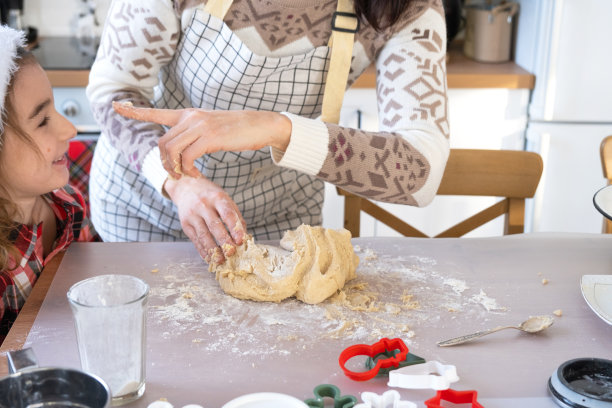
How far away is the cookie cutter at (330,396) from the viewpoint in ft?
2.72

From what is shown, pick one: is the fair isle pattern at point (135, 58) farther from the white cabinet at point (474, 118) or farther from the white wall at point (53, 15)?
the white wall at point (53, 15)

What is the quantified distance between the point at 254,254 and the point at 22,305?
399 mm

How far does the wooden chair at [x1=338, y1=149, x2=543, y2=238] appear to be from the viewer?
65.8 inches

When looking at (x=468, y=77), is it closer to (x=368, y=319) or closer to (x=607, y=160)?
(x=607, y=160)

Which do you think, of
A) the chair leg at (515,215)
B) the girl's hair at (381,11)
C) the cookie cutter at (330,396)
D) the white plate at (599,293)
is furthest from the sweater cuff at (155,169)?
the chair leg at (515,215)

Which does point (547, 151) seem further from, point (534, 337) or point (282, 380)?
point (282, 380)

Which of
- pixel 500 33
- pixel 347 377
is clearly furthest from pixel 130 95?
pixel 500 33

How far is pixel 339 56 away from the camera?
1378 millimetres

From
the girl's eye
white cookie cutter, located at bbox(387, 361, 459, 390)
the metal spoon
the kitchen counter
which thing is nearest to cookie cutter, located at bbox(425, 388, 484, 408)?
white cookie cutter, located at bbox(387, 361, 459, 390)

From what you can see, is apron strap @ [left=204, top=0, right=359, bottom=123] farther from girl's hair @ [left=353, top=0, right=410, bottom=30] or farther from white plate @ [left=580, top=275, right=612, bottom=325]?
white plate @ [left=580, top=275, right=612, bottom=325]

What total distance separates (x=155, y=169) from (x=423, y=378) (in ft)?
2.13

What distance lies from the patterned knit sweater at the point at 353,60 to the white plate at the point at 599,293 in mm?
326

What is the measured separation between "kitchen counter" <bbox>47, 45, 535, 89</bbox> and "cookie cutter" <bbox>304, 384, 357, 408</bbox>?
1.67 meters

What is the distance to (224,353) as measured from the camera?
0.97m
